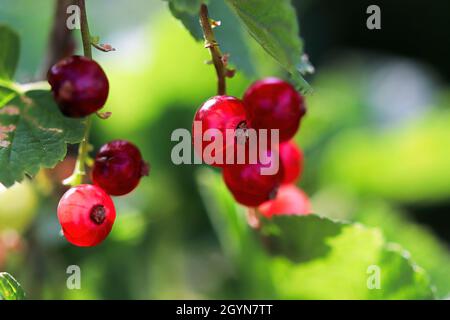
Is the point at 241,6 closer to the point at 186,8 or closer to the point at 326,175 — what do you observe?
the point at 186,8

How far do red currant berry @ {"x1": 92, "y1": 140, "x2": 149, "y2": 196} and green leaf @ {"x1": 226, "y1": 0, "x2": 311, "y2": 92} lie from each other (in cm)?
26

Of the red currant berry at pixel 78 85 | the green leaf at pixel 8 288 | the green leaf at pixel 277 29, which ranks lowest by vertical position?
the green leaf at pixel 8 288

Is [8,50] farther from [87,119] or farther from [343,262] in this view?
[343,262]

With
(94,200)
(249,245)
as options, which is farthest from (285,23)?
(249,245)

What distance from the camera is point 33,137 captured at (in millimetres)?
968

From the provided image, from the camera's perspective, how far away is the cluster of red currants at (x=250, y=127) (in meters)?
0.95

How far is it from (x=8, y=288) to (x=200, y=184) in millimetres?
660

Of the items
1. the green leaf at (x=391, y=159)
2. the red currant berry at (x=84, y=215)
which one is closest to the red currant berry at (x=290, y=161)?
the red currant berry at (x=84, y=215)

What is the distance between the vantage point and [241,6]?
2.91 feet

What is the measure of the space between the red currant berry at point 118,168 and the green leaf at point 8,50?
0.65 ft

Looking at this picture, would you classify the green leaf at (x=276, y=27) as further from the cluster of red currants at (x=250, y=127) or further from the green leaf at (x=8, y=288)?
the green leaf at (x=8, y=288)

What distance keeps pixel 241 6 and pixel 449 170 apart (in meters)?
1.41

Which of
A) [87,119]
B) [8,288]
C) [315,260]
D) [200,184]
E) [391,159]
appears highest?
[391,159]

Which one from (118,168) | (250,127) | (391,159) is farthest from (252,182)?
(391,159)
